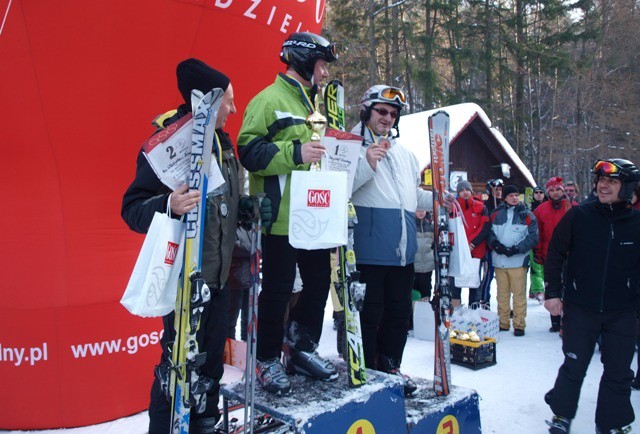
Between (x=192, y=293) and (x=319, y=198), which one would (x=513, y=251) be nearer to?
(x=319, y=198)

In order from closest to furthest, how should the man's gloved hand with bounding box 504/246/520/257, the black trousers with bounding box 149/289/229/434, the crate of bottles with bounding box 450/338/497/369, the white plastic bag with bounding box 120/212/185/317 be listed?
the white plastic bag with bounding box 120/212/185/317 < the black trousers with bounding box 149/289/229/434 < the crate of bottles with bounding box 450/338/497/369 < the man's gloved hand with bounding box 504/246/520/257

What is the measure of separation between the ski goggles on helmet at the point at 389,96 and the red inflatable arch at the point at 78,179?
182cm

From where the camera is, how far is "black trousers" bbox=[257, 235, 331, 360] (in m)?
2.76

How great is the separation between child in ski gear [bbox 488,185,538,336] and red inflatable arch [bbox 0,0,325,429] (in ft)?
14.8

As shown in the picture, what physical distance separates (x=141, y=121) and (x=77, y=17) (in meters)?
0.88

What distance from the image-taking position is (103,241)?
4.32 metres

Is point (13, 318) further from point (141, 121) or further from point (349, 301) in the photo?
point (349, 301)

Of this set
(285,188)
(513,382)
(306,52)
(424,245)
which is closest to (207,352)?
(285,188)

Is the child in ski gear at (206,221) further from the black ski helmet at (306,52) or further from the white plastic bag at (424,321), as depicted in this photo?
the white plastic bag at (424,321)

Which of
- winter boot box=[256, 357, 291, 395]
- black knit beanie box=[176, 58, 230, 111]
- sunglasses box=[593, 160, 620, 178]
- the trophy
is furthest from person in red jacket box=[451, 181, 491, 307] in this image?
black knit beanie box=[176, 58, 230, 111]

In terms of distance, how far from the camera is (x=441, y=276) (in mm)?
3482

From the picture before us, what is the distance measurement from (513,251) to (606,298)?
3.37 meters

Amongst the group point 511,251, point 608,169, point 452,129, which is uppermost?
point 452,129

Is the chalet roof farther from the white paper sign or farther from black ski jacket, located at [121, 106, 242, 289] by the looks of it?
black ski jacket, located at [121, 106, 242, 289]
